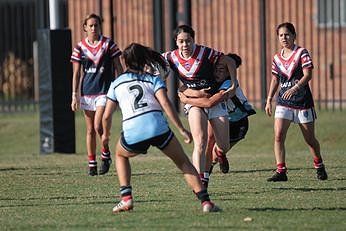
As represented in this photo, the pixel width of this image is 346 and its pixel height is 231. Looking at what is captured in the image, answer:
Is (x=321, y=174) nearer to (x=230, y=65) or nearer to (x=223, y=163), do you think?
(x=223, y=163)

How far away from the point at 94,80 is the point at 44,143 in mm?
4927

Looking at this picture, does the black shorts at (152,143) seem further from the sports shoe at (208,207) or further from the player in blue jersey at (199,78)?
the player in blue jersey at (199,78)

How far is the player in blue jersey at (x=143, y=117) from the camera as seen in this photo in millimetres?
10234

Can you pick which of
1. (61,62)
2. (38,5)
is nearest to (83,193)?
(61,62)

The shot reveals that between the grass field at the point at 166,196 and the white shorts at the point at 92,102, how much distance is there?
3.00 ft

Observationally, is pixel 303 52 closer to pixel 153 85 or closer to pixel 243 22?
pixel 153 85

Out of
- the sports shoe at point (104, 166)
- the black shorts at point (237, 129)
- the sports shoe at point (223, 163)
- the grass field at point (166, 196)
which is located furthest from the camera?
the sports shoe at point (104, 166)

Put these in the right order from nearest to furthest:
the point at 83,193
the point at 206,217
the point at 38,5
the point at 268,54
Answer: the point at 206,217 → the point at 83,193 → the point at 38,5 → the point at 268,54

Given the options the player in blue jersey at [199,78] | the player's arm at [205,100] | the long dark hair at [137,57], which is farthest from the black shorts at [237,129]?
the long dark hair at [137,57]

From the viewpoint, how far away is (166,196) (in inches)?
471

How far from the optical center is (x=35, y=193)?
41.8ft

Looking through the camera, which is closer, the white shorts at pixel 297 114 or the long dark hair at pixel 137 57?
the long dark hair at pixel 137 57

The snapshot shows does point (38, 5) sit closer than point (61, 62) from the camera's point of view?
No

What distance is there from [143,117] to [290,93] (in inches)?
133
